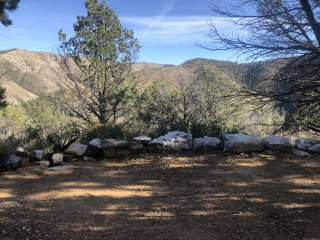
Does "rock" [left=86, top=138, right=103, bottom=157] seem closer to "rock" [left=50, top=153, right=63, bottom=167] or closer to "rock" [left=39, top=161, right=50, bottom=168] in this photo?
"rock" [left=50, top=153, right=63, bottom=167]

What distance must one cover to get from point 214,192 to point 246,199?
0.54 m

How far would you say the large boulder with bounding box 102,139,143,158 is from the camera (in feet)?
29.9

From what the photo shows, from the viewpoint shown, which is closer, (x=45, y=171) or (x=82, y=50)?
(x=45, y=171)

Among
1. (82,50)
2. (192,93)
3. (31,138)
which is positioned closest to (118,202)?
(31,138)

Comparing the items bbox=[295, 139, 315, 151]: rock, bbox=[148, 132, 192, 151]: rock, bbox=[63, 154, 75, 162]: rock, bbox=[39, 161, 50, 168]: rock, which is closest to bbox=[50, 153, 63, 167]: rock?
bbox=[39, 161, 50, 168]: rock

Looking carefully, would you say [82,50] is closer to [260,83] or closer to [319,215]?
[260,83]

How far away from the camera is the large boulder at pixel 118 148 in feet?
29.9

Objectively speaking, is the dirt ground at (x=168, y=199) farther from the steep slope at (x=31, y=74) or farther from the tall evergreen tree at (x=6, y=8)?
the steep slope at (x=31, y=74)

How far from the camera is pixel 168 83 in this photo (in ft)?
82.6

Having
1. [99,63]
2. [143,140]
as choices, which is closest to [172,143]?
[143,140]

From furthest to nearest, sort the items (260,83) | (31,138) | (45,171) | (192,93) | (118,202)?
(192,93) → (31,138) → (45,171) → (260,83) → (118,202)

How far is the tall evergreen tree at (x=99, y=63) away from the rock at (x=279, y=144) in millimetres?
8282

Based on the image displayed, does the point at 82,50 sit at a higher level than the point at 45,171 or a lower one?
higher

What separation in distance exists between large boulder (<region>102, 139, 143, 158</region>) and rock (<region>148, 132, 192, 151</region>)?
0.38 m
